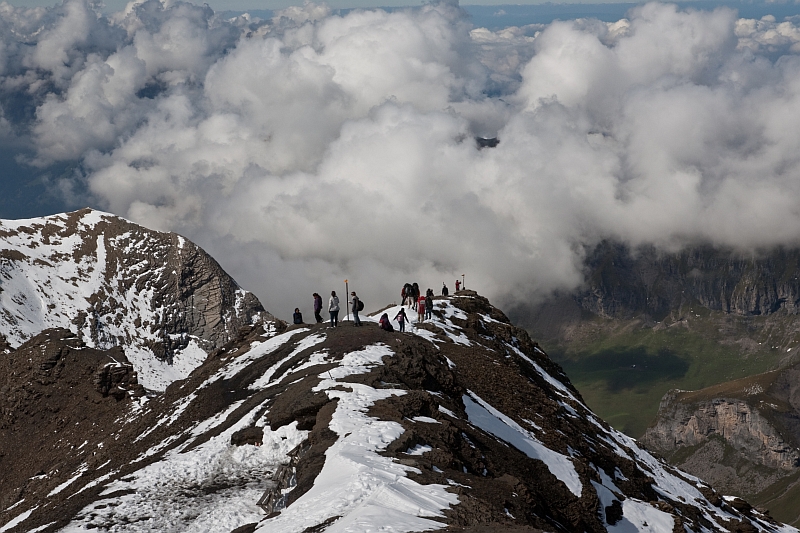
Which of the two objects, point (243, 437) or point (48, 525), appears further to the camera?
point (243, 437)

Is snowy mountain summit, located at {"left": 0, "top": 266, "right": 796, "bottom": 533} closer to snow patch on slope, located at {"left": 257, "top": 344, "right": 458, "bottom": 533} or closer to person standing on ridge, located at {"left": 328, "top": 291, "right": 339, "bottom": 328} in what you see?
snow patch on slope, located at {"left": 257, "top": 344, "right": 458, "bottom": 533}

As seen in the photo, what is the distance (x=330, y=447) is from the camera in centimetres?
Result: 3825

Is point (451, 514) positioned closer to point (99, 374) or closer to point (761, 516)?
point (99, 374)

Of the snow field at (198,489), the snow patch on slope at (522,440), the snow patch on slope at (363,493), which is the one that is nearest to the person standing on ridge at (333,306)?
the snow patch on slope at (522,440)

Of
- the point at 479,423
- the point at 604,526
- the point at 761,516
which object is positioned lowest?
the point at 761,516

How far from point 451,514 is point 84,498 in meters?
20.0

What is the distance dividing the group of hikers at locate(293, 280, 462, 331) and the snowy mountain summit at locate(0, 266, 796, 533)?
140 centimetres

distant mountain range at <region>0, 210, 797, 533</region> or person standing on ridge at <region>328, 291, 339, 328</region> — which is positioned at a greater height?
person standing on ridge at <region>328, 291, 339, 328</region>

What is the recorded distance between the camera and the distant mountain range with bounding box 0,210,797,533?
112ft

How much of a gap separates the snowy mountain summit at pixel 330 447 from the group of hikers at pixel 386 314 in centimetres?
140

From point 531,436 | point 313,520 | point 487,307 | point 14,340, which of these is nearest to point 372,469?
point 313,520

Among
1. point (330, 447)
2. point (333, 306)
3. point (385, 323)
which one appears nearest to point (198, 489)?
point (330, 447)

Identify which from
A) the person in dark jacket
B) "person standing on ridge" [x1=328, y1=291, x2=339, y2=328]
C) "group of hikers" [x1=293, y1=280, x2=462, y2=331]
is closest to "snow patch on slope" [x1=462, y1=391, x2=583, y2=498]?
the person in dark jacket

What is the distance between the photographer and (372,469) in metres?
33.9
